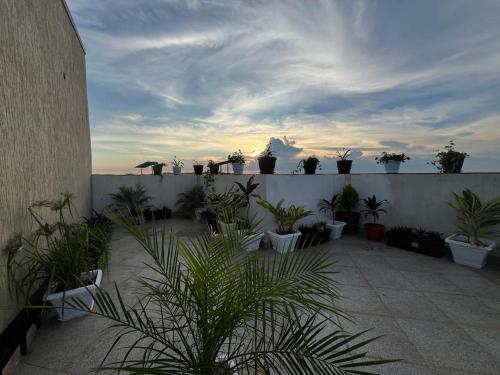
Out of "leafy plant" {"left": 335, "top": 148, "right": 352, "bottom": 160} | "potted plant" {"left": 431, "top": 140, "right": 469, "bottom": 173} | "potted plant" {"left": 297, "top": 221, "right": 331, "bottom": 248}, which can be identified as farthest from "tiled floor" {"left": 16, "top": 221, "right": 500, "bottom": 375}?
"leafy plant" {"left": 335, "top": 148, "right": 352, "bottom": 160}

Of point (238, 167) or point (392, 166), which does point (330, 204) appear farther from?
point (238, 167)

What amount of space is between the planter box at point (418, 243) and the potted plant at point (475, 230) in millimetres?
A: 176

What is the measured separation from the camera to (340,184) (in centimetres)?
433

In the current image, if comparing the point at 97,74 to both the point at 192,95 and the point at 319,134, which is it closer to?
the point at 192,95

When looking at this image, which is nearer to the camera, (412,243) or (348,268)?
(348,268)

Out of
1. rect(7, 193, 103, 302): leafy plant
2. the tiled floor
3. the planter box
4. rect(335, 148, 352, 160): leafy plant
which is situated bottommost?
the tiled floor

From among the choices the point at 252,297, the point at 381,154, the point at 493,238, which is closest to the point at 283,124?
the point at 381,154

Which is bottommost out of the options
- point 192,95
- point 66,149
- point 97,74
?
point 66,149

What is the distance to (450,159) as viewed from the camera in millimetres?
3461

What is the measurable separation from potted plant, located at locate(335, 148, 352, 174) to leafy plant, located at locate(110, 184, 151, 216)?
4.95 m

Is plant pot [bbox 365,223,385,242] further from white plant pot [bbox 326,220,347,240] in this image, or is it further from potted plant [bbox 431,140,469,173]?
potted plant [bbox 431,140,469,173]

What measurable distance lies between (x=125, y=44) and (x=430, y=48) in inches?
191

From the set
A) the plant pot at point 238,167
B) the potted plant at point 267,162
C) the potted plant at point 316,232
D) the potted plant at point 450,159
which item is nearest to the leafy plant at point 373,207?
the potted plant at point 316,232

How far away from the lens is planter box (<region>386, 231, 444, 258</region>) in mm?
3102
